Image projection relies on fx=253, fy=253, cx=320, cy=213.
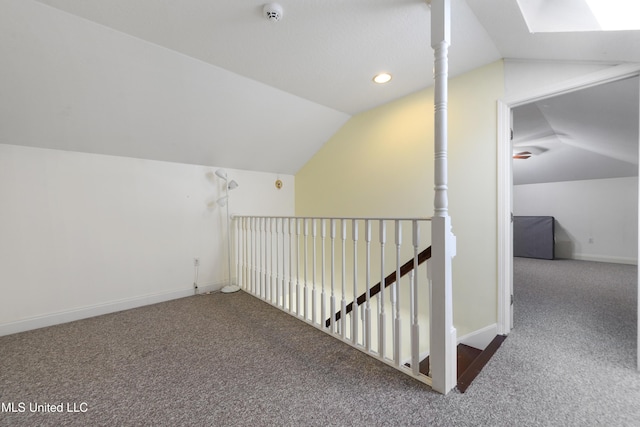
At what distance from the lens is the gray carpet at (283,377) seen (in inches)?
46.7

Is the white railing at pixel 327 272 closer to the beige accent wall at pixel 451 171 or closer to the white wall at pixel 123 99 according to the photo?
the beige accent wall at pixel 451 171

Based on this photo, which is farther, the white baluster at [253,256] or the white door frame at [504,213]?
the white baluster at [253,256]

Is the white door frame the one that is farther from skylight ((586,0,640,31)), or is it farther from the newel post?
the newel post

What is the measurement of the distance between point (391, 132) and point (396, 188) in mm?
626

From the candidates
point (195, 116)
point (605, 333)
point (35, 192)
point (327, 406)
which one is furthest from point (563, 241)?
point (35, 192)

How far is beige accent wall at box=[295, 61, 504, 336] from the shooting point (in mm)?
2098

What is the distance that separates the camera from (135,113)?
2.25 metres

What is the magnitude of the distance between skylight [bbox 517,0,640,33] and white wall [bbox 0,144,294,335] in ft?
10.5

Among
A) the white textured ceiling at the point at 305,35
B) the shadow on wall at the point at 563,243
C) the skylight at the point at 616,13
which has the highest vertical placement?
the white textured ceiling at the point at 305,35

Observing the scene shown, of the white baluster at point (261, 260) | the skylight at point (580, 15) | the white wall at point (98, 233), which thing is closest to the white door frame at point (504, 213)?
the skylight at point (580, 15)

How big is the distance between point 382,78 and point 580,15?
4.13ft

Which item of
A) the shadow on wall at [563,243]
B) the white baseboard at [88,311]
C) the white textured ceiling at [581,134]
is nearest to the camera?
the white baseboard at [88,311]

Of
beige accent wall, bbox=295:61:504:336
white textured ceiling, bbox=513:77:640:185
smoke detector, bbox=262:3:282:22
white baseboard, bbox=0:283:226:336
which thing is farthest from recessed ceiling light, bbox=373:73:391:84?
white baseboard, bbox=0:283:226:336

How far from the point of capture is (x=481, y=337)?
2.12 meters
